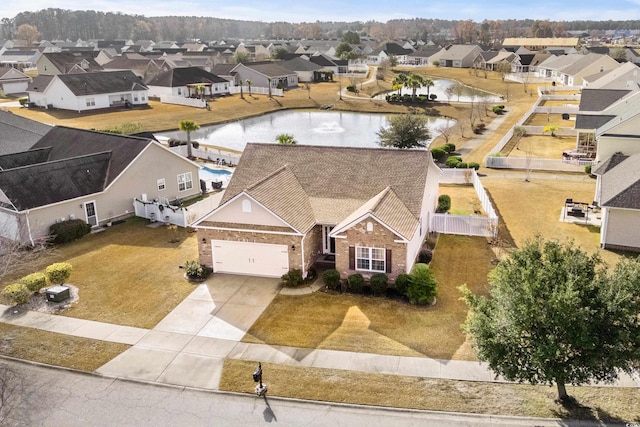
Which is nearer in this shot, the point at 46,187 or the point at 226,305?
the point at 226,305

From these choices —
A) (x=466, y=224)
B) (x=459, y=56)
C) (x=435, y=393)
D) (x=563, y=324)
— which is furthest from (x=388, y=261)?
(x=459, y=56)

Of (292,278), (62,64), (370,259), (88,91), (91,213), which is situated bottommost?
(292,278)

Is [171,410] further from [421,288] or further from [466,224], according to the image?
[466,224]

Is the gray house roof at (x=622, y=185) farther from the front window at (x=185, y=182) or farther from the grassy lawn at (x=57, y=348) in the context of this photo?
the front window at (x=185, y=182)

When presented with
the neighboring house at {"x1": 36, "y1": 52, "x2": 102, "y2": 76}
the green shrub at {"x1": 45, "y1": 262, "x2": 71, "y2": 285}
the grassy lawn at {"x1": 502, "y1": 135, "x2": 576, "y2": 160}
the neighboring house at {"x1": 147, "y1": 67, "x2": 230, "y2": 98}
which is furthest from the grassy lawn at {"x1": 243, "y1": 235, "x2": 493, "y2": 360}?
the neighboring house at {"x1": 36, "y1": 52, "x2": 102, "y2": 76}

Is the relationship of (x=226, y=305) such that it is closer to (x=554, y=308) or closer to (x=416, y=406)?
(x=416, y=406)

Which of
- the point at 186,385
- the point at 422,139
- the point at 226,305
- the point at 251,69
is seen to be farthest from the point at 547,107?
the point at 186,385

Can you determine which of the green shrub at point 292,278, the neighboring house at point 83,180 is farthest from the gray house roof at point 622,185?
the neighboring house at point 83,180
